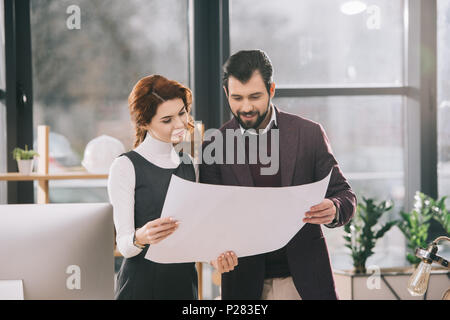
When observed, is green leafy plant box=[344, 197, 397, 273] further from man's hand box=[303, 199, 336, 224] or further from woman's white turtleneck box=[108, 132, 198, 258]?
woman's white turtleneck box=[108, 132, 198, 258]

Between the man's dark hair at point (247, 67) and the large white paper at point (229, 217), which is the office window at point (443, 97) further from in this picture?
the large white paper at point (229, 217)

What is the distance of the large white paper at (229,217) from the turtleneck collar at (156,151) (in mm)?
341

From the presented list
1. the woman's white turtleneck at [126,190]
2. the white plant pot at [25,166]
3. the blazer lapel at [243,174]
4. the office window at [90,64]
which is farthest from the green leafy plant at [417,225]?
the white plant pot at [25,166]

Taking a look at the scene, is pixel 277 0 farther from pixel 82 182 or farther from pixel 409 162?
pixel 82 182

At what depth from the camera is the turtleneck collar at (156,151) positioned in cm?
147

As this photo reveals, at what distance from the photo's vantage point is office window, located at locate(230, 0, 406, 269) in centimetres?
226

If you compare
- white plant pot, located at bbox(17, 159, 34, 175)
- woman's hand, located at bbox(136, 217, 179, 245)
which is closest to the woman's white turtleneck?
woman's hand, located at bbox(136, 217, 179, 245)

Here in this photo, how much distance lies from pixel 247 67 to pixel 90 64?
107 centimetres

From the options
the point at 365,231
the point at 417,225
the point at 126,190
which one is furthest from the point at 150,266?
the point at 417,225

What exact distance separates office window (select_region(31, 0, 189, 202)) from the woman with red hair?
2.40 feet

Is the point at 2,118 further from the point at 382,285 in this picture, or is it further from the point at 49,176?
the point at 382,285

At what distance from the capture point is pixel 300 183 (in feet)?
4.69
